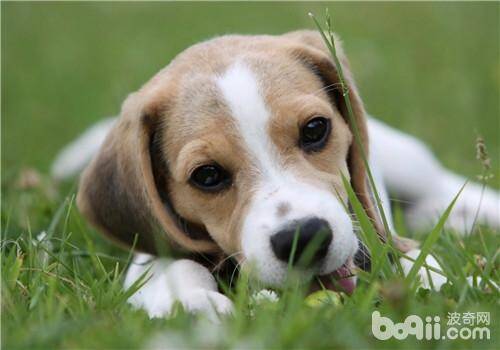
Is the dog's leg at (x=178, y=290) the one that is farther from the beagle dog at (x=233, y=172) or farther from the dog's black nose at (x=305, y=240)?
the dog's black nose at (x=305, y=240)

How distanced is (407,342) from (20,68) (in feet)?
42.8

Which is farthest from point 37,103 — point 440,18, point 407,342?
point 407,342

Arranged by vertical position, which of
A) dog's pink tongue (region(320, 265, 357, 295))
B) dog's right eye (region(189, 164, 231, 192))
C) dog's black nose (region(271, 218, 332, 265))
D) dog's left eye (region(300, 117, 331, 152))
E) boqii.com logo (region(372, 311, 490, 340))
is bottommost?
dog's pink tongue (region(320, 265, 357, 295))

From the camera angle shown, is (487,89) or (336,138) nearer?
(336,138)

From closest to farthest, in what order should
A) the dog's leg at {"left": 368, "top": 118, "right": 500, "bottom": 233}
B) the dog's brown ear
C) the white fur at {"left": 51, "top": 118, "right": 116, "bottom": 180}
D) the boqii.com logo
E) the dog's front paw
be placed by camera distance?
the boqii.com logo
the dog's front paw
the dog's brown ear
the dog's leg at {"left": 368, "top": 118, "right": 500, "bottom": 233}
the white fur at {"left": 51, "top": 118, "right": 116, "bottom": 180}

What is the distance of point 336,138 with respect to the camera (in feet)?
17.5

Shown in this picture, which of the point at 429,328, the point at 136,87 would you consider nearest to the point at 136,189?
the point at 429,328

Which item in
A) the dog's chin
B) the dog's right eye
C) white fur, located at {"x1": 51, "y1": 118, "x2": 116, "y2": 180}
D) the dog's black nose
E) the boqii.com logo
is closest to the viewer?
the boqii.com logo

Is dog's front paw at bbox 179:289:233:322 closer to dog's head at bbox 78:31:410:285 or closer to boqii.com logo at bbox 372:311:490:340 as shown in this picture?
dog's head at bbox 78:31:410:285

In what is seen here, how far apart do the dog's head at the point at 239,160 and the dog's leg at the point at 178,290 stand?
0.18m

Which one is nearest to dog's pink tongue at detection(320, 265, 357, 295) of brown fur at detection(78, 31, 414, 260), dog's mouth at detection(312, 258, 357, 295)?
→ dog's mouth at detection(312, 258, 357, 295)

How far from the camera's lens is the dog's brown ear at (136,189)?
17.8 ft

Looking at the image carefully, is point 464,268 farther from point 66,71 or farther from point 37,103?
point 66,71

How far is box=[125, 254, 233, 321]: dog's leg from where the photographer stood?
4316 mm
